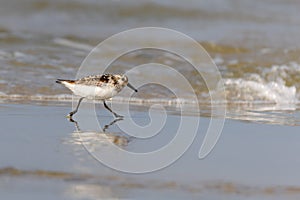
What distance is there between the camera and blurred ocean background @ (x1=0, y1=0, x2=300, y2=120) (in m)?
8.16

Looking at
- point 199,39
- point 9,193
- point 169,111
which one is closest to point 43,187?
point 9,193

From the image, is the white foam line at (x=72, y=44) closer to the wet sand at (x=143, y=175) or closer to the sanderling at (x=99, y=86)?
the sanderling at (x=99, y=86)

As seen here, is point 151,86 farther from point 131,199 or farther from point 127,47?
point 131,199

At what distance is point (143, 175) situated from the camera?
4.46 metres

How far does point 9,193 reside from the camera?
13.0 feet

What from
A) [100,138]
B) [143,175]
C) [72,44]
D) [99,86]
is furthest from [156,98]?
[72,44]

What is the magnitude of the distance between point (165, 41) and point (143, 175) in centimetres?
739

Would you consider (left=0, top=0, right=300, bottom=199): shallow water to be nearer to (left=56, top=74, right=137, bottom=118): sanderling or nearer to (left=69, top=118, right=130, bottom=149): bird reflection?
(left=69, top=118, right=130, bottom=149): bird reflection

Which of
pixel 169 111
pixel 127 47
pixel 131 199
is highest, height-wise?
pixel 127 47

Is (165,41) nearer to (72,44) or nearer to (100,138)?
(72,44)

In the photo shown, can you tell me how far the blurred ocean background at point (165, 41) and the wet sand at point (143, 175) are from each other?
1689 mm

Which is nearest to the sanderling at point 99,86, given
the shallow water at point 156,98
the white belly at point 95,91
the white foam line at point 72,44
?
the white belly at point 95,91

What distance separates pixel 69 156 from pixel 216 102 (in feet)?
10.8

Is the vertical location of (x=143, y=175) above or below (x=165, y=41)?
below
